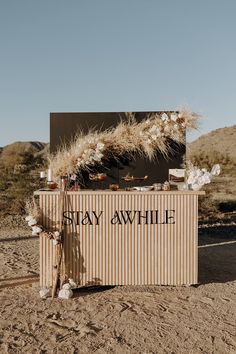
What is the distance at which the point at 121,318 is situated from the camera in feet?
18.7

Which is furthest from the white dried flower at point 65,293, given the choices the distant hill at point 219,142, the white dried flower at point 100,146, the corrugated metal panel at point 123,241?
the distant hill at point 219,142

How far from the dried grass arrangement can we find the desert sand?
6.71 ft

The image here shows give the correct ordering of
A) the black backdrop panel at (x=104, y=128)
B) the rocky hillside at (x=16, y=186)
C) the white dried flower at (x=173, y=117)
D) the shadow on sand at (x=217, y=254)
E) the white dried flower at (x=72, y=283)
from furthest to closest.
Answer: the rocky hillside at (x=16, y=186)
the black backdrop panel at (x=104, y=128)
the shadow on sand at (x=217, y=254)
the white dried flower at (x=173, y=117)
the white dried flower at (x=72, y=283)

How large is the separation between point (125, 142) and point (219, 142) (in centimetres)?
4687

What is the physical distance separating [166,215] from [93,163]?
1.85 metres

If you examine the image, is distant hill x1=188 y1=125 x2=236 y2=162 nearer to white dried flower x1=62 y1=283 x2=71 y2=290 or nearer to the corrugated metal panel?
the corrugated metal panel

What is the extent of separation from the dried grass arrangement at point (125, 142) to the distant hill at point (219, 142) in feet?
129

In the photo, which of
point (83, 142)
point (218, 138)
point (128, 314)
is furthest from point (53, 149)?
point (218, 138)

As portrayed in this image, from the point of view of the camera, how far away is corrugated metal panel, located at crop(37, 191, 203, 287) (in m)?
6.78

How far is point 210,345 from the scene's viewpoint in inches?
193

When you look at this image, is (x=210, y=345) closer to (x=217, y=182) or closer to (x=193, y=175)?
(x=193, y=175)

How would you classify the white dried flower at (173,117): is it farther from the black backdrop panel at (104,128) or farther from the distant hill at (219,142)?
the distant hill at (219,142)

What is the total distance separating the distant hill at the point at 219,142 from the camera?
4939 cm

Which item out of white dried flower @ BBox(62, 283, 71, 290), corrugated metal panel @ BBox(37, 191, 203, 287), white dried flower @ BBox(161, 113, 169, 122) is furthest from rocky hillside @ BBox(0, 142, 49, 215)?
white dried flower @ BBox(62, 283, 71, 290)
